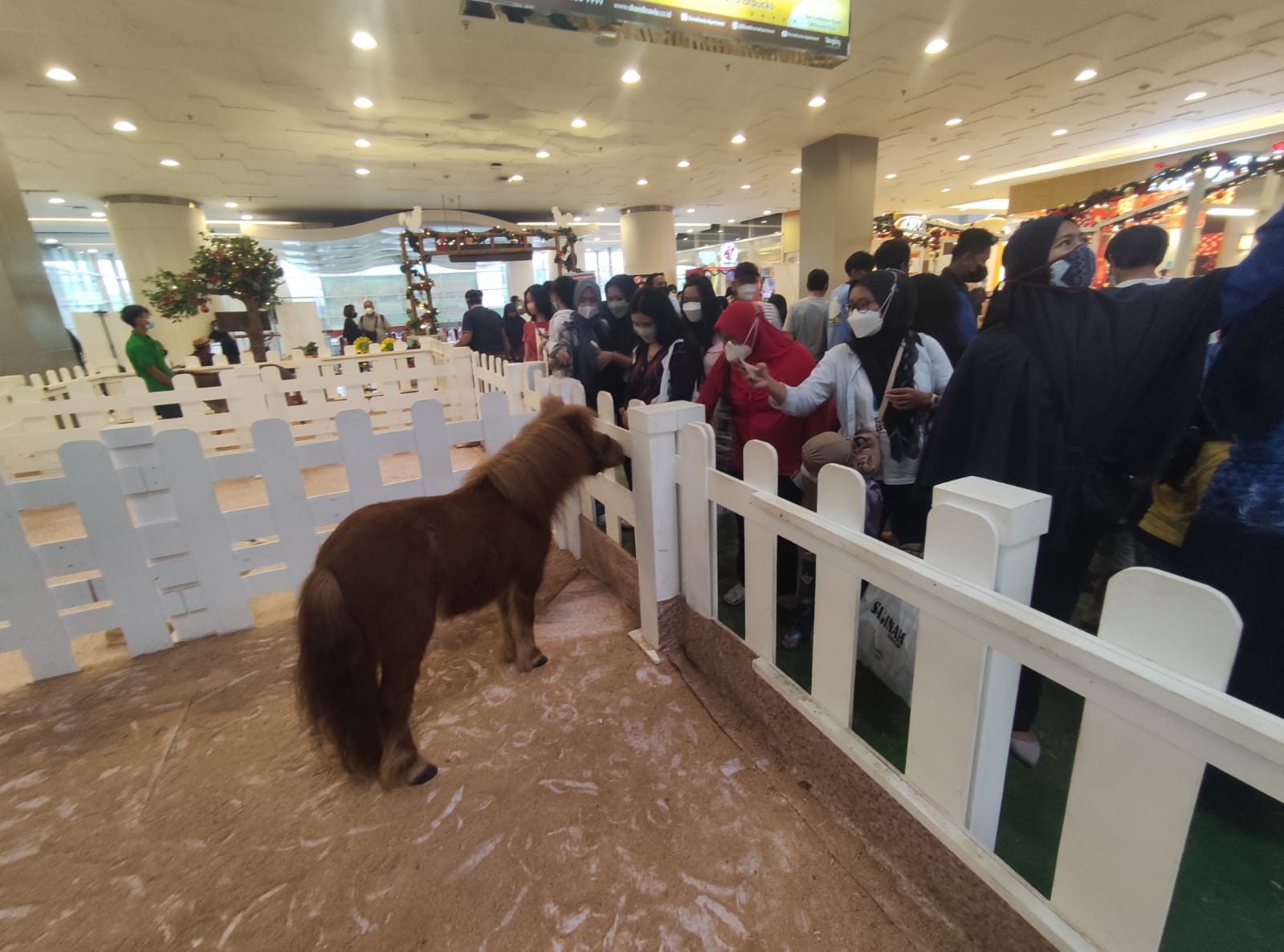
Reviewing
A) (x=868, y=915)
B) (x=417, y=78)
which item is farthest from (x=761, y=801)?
(x=417, y=78)

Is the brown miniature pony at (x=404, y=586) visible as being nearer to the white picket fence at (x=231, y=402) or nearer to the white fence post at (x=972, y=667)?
the white fence post at (x=972, y=667)

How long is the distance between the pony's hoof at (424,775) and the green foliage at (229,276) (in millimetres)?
7964

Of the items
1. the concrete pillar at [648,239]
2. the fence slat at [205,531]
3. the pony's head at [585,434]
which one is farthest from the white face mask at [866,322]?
the concrete pillar at [648,239]

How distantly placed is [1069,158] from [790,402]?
16174 mm

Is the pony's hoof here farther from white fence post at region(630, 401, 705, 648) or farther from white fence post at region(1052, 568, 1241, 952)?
white fence post at region(1052, 568, 1241, 952)

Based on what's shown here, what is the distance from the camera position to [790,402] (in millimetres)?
2133

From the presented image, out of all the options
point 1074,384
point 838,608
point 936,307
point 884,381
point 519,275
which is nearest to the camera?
point 838,608

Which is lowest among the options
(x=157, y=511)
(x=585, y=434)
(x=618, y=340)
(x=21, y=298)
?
(x=157, y=511)

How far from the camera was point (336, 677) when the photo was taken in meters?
1.43

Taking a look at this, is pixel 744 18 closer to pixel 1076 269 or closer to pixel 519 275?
pixel 1076 269

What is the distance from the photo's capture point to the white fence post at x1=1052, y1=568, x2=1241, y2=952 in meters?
0.74

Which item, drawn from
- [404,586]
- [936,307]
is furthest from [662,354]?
[404,586]

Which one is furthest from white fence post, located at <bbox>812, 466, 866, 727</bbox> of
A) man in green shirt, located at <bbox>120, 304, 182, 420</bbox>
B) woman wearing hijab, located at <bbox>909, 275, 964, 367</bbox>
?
man in green shirt, located at <bbox>120, 304, 182, 420</bbox>

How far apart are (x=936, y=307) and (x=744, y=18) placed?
118 inches
